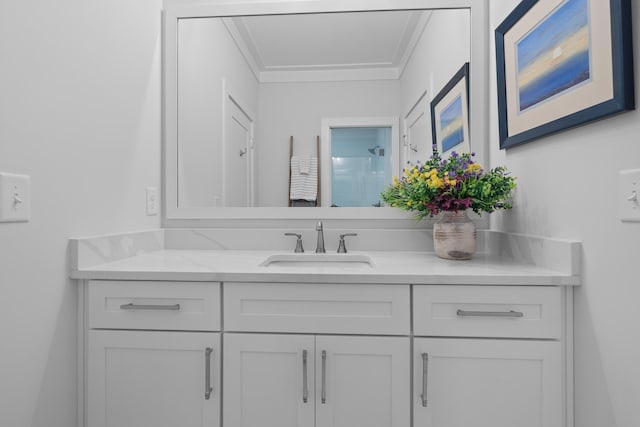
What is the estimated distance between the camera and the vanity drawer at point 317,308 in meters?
1.03

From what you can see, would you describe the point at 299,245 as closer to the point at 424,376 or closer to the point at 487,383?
the point at 424,376

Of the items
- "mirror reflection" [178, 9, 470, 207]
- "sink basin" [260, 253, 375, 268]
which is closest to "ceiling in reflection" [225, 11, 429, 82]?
"mirror reflection" [178, 9, 470, 207]

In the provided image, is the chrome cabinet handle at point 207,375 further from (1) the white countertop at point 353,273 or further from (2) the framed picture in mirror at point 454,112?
(2) the framed picture in mirror at point 454,112

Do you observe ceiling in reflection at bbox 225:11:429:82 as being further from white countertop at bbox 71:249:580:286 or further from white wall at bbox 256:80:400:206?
white countertop at bbox 71:249:580:286

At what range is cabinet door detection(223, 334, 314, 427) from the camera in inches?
40.6

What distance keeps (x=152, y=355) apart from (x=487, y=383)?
97 centimetres

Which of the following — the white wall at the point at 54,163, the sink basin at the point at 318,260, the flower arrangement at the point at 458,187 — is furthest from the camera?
the sink basin at the point at 318,260

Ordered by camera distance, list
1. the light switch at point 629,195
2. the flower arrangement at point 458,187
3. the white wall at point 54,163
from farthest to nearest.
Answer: the flower arrangement at point 458,187 → the white wall at point 54,163 → the light switch at point 629,195

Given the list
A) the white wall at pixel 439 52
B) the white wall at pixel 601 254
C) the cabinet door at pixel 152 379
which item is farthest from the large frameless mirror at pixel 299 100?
the cabinet door at pixel 152 379

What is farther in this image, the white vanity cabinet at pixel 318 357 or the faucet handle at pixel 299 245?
the faucet handle at pixel 299 245

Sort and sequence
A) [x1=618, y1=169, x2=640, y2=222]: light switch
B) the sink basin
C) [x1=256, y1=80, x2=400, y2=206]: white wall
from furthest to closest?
1. [x1=256, y1=80, x2=400, y2=206]: white wall
2. the sink basin
3. [x1=618, y1=169, x2=640, y2=222]: light switch

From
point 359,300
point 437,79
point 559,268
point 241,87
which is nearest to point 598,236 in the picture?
point 559,268

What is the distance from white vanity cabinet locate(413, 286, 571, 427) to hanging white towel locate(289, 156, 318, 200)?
72cm

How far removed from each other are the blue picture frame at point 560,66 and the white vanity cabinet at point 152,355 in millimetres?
1113
